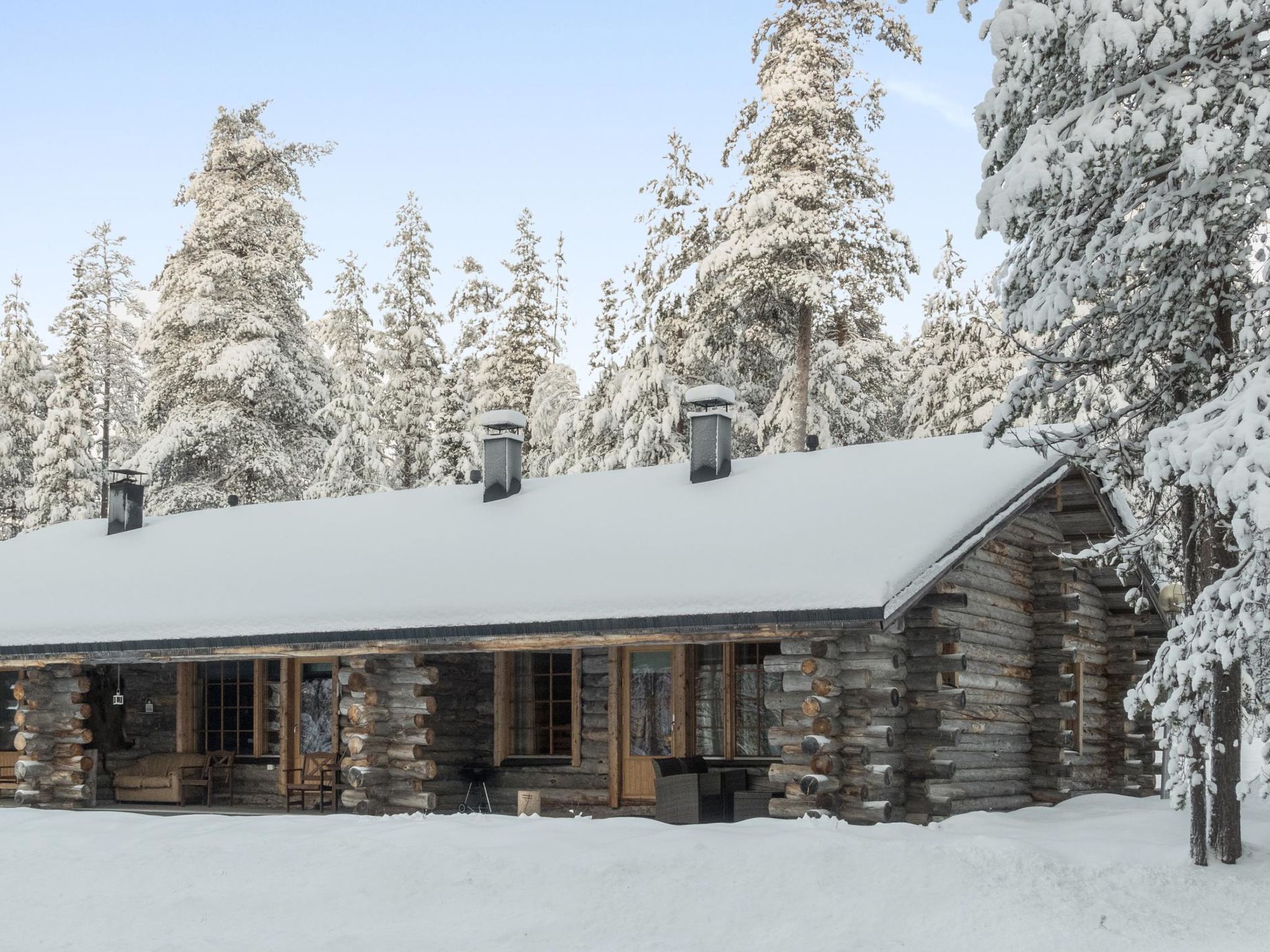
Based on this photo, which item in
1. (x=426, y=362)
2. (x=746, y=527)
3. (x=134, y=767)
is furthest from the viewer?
(x=426, y=362)

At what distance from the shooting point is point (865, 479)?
16156 mm

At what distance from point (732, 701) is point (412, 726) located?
11.2ft

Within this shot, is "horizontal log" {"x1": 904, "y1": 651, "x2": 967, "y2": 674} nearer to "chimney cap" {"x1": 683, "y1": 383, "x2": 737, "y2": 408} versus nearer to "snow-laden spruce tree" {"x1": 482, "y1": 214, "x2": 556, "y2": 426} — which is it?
"chimney cap" {"x1": 683, "y1": 383, "x2": 737, "y2": 408}

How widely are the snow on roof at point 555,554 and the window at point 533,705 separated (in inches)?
54.0

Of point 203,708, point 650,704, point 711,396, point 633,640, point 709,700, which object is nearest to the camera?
point 633,640

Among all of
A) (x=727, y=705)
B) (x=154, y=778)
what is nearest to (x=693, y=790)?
(x=727, y=705)

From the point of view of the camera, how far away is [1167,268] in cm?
1201

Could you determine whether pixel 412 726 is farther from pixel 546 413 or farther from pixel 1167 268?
pixel 546 413

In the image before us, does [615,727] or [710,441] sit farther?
[710,441]

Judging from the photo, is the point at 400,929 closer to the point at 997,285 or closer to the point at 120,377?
the point at 997,285

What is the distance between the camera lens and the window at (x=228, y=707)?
60.9 feet

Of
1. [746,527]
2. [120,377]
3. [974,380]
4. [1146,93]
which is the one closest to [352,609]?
[746,527]

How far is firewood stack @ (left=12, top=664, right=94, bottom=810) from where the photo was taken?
57.7 ft

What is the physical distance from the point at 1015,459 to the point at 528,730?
20.5 feet
